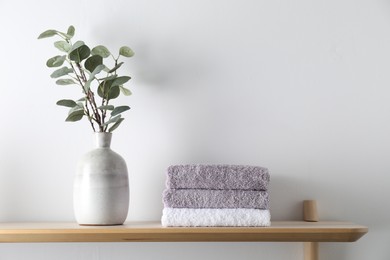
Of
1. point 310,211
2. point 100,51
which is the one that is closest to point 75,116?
point 100,51

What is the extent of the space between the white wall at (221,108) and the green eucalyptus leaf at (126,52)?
0.22ft

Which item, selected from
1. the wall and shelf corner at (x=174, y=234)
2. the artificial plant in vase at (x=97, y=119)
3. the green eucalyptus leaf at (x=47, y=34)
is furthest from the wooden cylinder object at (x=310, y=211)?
the green eucalyptus leaf at (x=47, y=34)

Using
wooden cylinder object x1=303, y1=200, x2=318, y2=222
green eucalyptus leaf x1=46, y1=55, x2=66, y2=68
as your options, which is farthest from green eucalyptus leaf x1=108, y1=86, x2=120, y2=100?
wooden cylinder object x1=303, y1=200, x2=318, y2=222

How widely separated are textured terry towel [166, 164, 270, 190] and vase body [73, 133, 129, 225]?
3.7 inches

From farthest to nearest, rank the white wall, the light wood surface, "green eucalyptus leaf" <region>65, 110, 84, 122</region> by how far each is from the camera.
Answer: the white wall, "green eucalyptus leaf" <region>65, 110, 84, 122</region>, the light wood surface

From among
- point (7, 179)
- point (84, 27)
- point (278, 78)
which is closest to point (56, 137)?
point (7, 179)

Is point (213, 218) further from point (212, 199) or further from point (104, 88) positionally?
point (104, 88)

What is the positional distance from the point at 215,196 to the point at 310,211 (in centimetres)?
23

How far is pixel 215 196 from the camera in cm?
115

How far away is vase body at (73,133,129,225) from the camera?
115 centimetres

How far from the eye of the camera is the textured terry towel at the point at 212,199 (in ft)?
3.76

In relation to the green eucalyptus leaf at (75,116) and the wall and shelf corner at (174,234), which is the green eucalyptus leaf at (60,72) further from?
the wall and shelf corner at (174,234)

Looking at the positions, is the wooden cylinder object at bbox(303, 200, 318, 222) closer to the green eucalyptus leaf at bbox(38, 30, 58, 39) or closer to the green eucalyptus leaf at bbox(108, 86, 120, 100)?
the green eucalyptus leaf at bbox(108, 86, 120, 100)

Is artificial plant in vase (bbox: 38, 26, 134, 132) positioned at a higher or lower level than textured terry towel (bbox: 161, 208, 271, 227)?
higher
